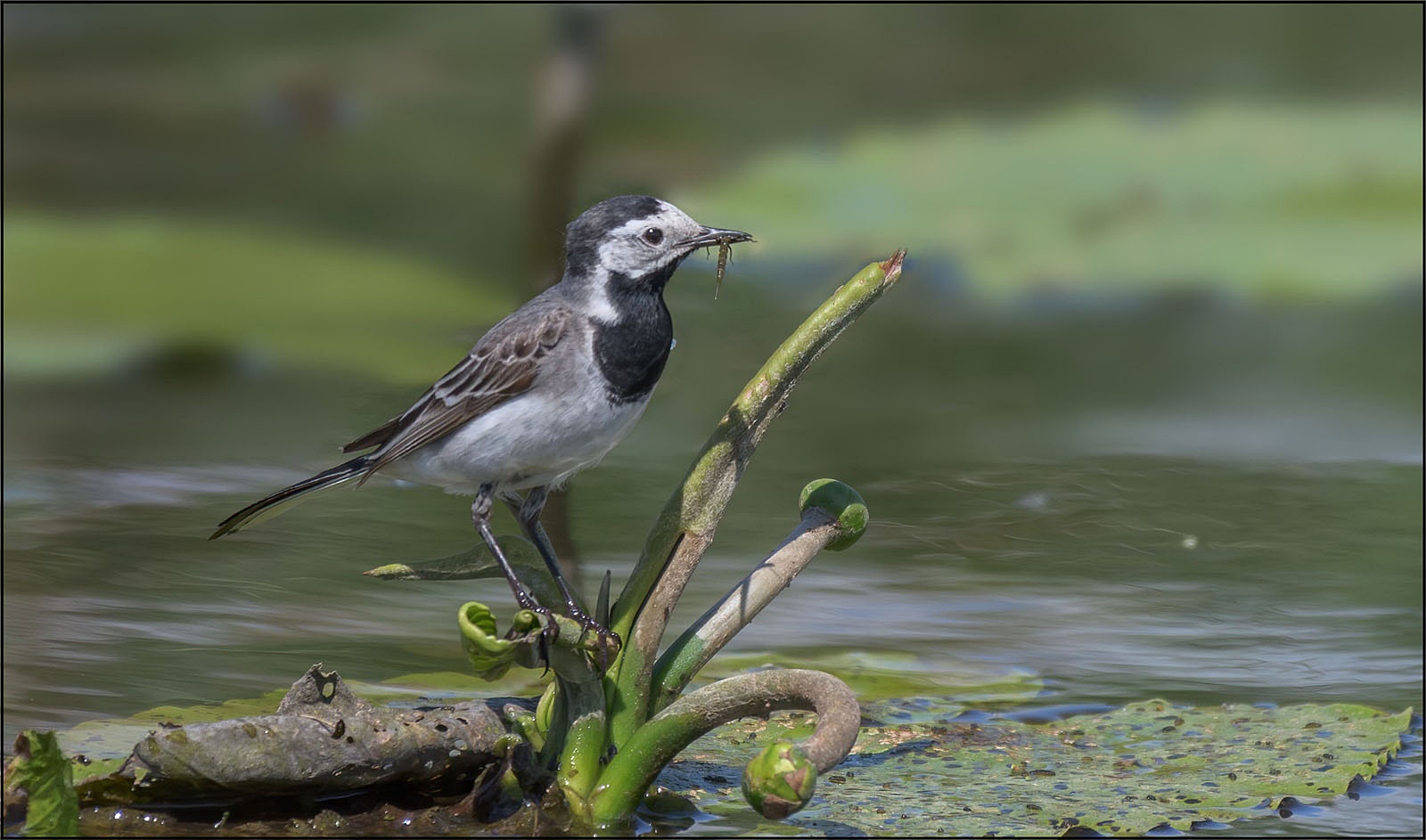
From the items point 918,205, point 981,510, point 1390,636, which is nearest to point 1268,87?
point 918,205

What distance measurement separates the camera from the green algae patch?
3287 mm

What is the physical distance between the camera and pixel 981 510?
18.8 ft

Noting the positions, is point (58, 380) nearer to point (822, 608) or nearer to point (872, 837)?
point (822, 608)

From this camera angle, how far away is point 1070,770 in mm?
3611

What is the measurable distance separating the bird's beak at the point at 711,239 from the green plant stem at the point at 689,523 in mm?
642

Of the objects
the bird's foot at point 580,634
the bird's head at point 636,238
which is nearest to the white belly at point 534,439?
the bird's head at point 636,238

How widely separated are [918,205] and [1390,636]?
3700 millimetres

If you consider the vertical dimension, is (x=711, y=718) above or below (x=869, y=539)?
below

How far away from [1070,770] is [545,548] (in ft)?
4.08

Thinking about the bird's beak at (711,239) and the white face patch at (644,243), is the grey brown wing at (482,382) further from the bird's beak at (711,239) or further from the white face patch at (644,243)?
the bird's beak at (711,239)

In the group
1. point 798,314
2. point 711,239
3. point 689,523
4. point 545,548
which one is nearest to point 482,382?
point 545,548

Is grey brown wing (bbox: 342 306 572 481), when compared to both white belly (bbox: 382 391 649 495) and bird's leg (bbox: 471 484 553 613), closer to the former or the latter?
white belly (bbox: 382 391 649 495)

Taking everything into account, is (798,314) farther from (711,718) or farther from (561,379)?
(711,718)

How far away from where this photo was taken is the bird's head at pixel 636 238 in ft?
12.6
